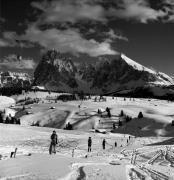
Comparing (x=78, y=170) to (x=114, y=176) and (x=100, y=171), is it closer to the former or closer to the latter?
(x=100, y=171)

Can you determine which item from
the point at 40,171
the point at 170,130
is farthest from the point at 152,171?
the point at 170,130

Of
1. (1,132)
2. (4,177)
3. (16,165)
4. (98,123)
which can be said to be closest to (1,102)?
(1,132)

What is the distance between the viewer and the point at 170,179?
16.8 meters

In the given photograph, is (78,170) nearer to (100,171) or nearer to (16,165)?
(100,171)

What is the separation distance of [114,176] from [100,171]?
5.20 feet

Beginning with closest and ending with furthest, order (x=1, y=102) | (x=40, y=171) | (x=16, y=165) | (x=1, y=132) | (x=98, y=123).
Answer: (x=40, y=171) → (x=16, y=165) → (x=1, y=102) → (x=1, y=132) → (x=98, y=123)

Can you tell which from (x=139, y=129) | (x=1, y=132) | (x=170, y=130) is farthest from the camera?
(x=139, y=129)

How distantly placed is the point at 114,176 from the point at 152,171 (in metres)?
3.79

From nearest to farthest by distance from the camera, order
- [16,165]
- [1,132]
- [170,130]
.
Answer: [16,165] < [1,132] < [170,130]

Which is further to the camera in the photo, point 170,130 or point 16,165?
point 170,130

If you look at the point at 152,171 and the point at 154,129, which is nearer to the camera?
the point at 152,171

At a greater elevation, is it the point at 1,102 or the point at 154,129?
the point at 1,102

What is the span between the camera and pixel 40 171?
689 inches

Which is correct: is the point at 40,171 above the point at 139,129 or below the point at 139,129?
above
